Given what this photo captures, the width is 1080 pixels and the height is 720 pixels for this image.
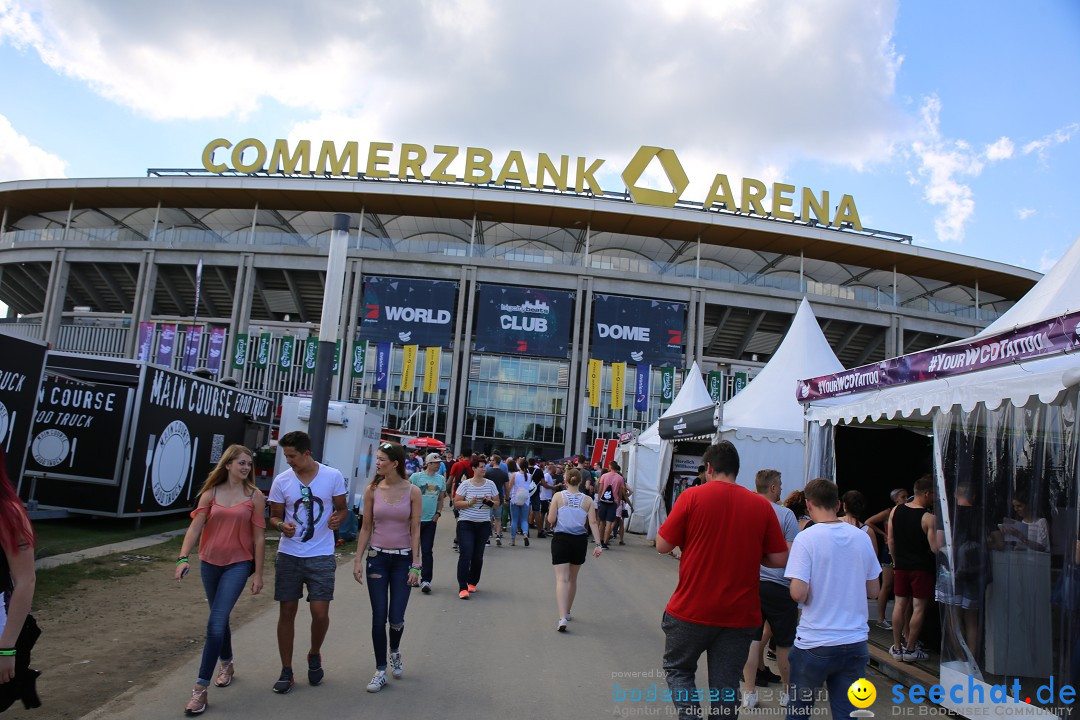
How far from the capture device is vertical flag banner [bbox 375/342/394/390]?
4062 centimetres

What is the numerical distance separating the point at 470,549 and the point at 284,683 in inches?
166

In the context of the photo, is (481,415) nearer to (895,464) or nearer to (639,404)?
(639,404)

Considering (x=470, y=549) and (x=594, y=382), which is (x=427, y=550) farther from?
(x=594, y=382)

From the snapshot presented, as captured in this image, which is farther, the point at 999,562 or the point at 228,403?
the point at 228,403

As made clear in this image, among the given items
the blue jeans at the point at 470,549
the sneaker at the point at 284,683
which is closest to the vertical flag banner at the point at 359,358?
the blue jeans at the point at 470,549

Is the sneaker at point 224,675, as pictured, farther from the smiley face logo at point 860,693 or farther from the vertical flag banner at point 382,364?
the vertical flag banner at point 382,364

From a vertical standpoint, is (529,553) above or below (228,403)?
below

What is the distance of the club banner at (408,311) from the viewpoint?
41438 mm

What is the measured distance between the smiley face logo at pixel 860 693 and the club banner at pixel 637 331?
37.3 metres

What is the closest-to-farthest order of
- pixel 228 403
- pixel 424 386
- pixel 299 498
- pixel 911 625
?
pixel 299 498 → pixel 911 625 → pixel 228 403 → pixel 424 386

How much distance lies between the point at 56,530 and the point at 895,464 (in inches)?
536

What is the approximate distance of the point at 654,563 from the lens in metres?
13.5

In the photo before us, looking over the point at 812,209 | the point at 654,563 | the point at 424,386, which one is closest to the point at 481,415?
the point at 424,386

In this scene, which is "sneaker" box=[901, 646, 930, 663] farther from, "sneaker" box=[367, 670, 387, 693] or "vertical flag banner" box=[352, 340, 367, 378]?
"vertical flag banner" box=[352, 340, 367, 378]
